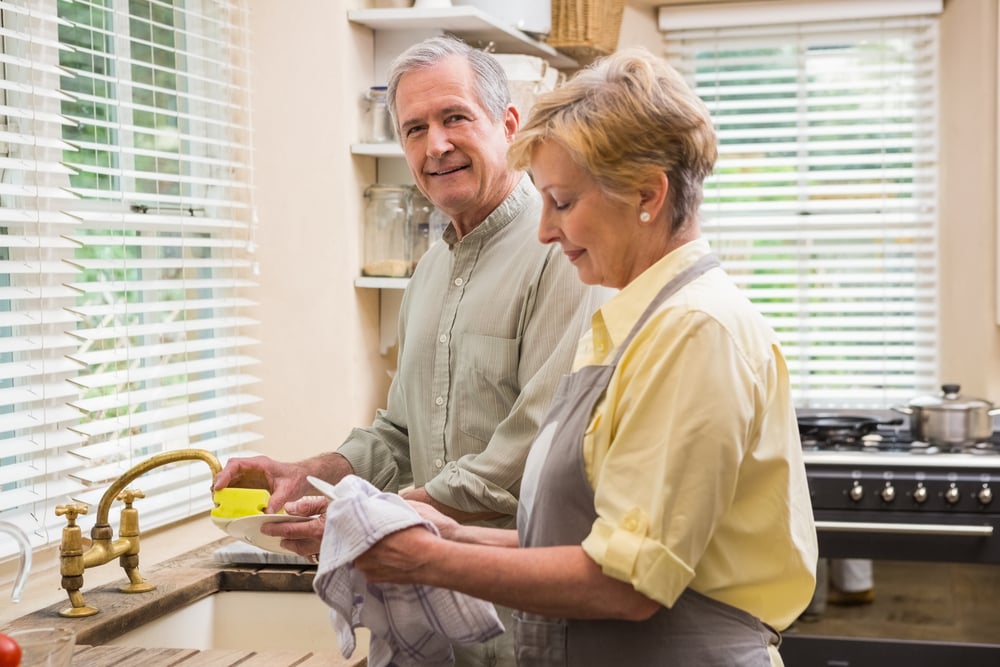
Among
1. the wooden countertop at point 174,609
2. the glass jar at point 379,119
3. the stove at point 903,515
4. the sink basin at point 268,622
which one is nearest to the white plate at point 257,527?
the wooden countertop at point 174,609

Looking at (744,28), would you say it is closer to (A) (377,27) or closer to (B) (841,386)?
(B) (841,386)

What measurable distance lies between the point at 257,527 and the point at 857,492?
6.17ft

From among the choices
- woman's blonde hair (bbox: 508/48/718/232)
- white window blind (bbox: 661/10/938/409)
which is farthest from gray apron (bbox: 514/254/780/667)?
white window blind (bbox: 661/10/938/409)

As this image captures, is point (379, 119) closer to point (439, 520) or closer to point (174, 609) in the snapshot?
point (174, 609)

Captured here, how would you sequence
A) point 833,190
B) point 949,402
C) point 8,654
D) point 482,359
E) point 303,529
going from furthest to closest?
point 833,190
point 949,402
point 482,359
point 303,529
point 8,654

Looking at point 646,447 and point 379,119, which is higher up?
point 379,119

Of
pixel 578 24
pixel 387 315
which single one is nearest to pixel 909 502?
pixel 387 315

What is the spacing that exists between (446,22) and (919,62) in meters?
1.68

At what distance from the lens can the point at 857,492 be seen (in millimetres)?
3043

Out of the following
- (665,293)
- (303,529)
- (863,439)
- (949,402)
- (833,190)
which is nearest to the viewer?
(665,293)

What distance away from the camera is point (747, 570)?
1.21 m

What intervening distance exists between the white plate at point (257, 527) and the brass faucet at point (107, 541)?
0.26m

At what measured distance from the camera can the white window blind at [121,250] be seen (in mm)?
2123

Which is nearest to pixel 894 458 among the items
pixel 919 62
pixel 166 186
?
pixel 919 62
